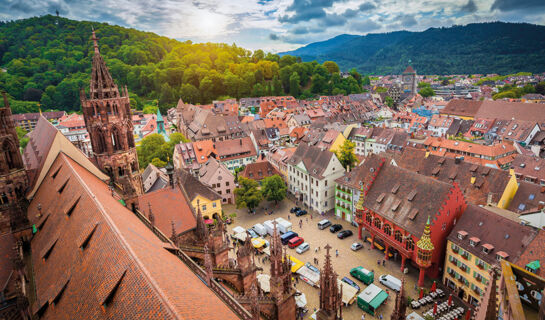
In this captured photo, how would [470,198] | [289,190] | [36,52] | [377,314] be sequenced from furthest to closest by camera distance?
[36,52] → [289,190] → [470,198] → [377,314]

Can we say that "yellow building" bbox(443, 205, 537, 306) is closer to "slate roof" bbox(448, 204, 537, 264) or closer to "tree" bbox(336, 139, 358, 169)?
"slate roof" bbox(448, 204, 537, 264)

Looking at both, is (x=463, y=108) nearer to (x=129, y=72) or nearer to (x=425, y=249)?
(x=425, y=249)

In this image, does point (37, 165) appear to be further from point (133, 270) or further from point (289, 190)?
point (289, 190)

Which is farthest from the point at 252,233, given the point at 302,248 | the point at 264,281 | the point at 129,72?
the point at 129,72

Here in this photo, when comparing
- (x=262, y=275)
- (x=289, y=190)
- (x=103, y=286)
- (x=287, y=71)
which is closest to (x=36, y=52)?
(x=287, y=71)

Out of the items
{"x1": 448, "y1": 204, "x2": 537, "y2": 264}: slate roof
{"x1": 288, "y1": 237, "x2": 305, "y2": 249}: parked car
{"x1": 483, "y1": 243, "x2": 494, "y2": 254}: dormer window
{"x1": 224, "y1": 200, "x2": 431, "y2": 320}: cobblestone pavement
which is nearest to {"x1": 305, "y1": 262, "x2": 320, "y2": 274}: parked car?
{"x1": 224, "y1": 200, "x2": 431, "y2": 320}: cobblestone pavement

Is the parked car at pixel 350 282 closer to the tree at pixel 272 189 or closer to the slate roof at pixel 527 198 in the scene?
the tree at pixel 272 189
